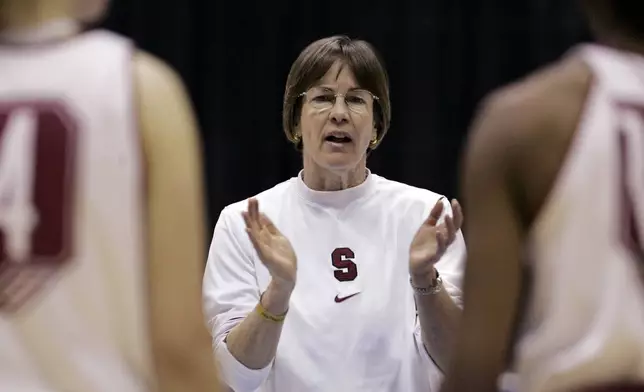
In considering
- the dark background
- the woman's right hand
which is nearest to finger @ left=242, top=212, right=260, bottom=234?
the woman's right hand

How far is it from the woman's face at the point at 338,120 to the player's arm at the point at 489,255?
1.19 m

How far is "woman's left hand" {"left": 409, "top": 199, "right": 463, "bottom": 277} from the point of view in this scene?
2.06 meters

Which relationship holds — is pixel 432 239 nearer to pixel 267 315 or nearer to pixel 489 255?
pixel 267 315

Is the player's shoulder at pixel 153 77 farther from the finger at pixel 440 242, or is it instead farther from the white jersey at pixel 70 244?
the finger at pixel 440 242

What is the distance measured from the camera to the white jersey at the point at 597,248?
1201 millimetres

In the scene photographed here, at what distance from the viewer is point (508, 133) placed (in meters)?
1.24

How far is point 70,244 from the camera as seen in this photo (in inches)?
A: 46.3

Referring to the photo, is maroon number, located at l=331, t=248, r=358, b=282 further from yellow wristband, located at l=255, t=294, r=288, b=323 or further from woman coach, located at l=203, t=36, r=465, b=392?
yellow wristband, located at l=255, t=294, r=288, b=323

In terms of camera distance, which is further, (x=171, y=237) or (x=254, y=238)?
(x=254, y=238)

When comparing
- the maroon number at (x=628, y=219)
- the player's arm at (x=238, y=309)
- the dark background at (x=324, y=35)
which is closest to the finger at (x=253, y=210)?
the player's arm at (x=238, y=309)

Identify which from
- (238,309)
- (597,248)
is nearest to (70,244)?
(597,248)

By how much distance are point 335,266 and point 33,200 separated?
1.28m

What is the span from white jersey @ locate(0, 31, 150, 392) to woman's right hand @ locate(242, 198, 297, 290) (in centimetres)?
95

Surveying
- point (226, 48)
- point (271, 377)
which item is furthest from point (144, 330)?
point (226, 48)
